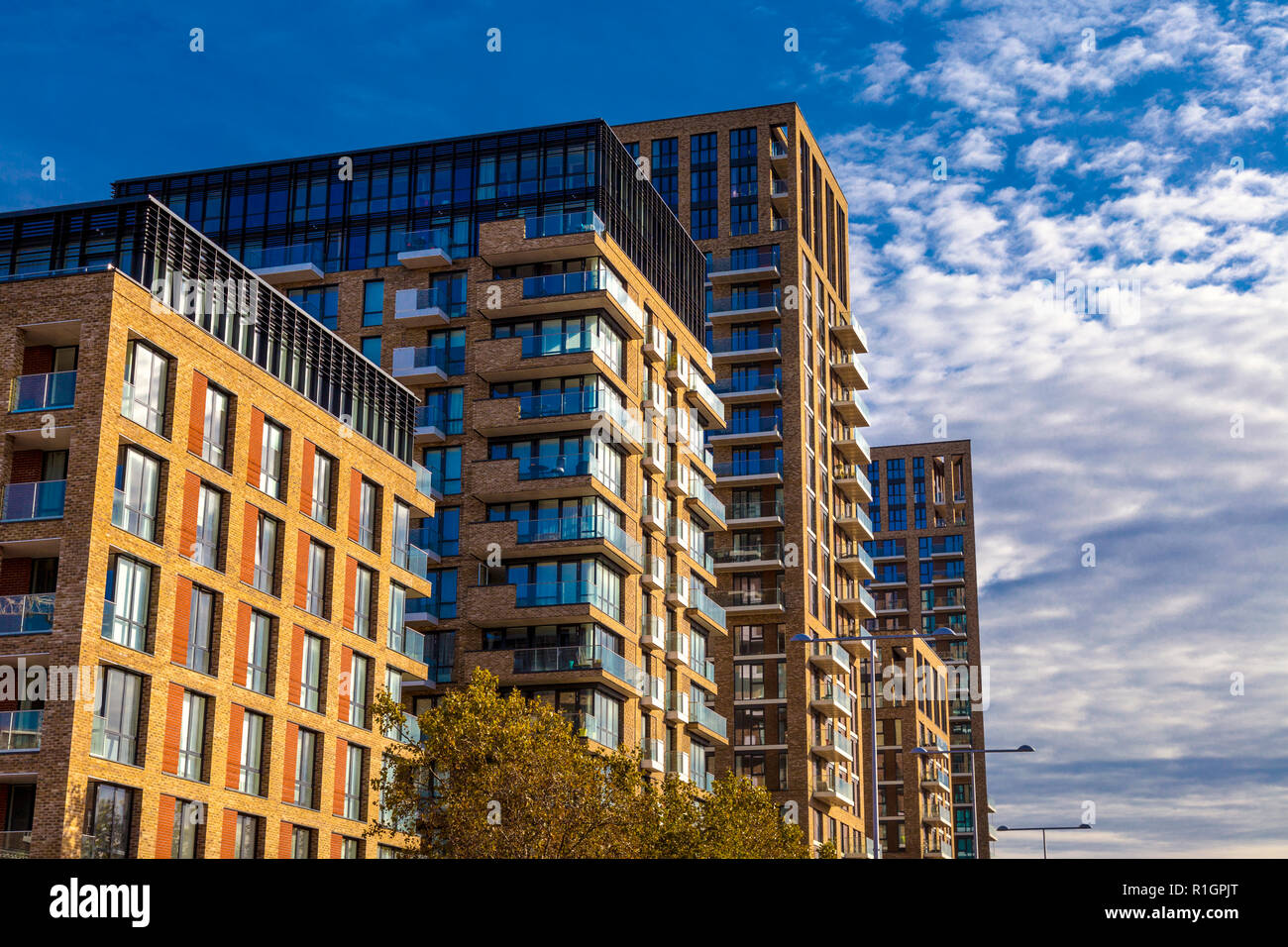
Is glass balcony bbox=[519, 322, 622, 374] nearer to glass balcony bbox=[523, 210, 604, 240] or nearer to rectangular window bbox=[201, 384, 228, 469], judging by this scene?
glass balcony bbox=[523, 210, 604, 240]

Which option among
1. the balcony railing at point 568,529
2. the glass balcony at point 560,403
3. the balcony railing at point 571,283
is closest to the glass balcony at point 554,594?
the balcony railing at point 568,529

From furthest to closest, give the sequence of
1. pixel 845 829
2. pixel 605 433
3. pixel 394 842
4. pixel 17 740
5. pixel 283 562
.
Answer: pixel 845 829 → pixel 605 433 → pixel 394 842 → pixel 283 562 → pixel 17 740

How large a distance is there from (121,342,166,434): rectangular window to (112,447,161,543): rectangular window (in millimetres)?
1011

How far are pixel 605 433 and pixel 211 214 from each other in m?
22.8

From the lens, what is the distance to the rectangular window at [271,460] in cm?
4831

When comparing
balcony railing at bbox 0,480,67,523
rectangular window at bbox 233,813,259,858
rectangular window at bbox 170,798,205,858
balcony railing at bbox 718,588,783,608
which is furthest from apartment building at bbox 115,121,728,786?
balcony railing at bbox 0,480,67,523

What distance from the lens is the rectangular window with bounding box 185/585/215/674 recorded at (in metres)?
43.8

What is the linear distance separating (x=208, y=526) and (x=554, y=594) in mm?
20075

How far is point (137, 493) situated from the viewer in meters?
41.7

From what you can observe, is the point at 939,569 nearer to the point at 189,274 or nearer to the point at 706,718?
the point at 706,718

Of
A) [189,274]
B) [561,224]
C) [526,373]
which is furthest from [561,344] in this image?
[189,274]
